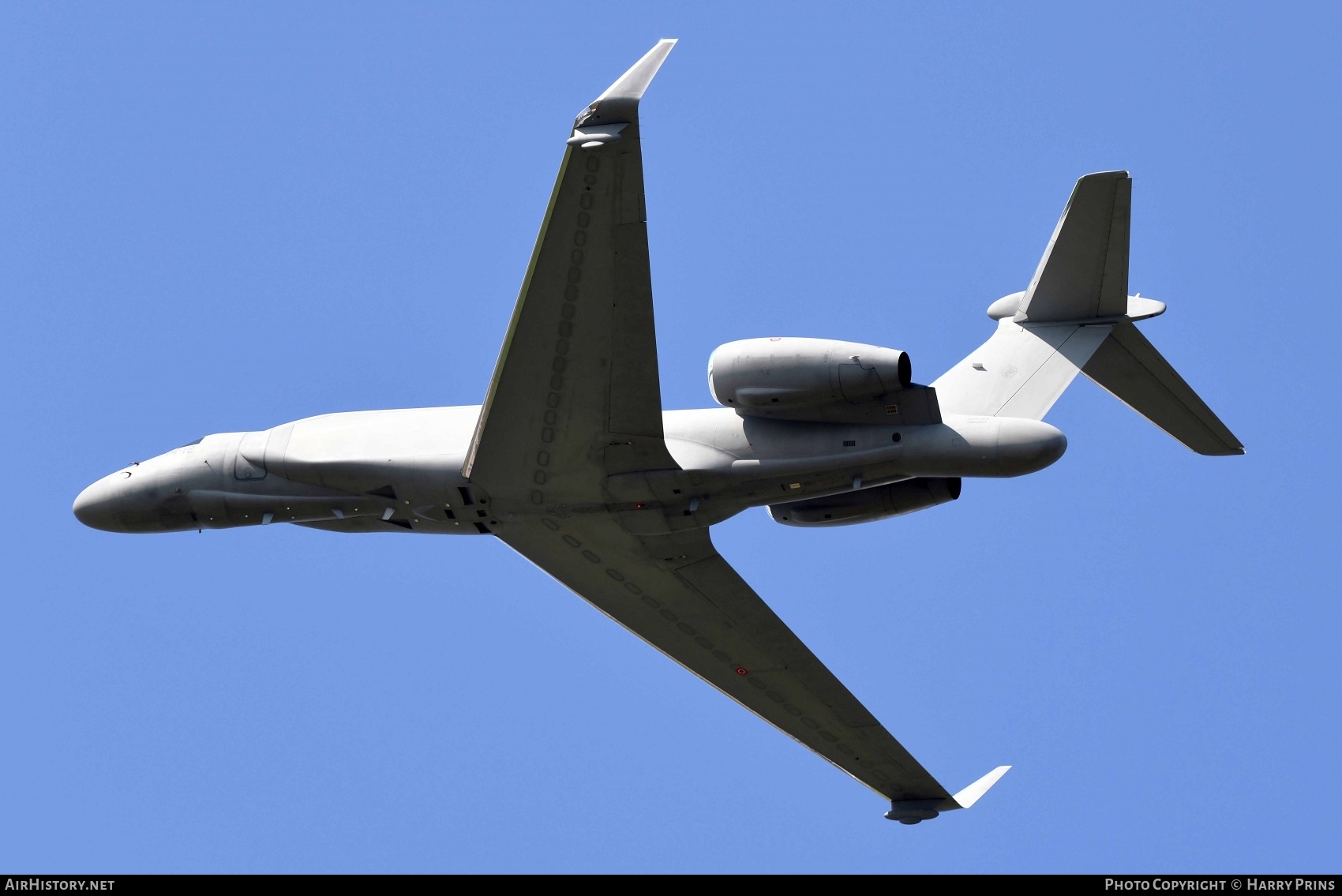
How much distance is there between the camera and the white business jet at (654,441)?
2627 cm

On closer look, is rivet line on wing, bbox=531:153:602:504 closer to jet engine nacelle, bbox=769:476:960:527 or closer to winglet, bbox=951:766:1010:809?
jet engine nacelle, bbox=769:476:960:527

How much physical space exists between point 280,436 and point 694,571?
736cm

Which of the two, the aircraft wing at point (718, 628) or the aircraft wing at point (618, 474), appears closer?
the aircraft wing at point (618, 474)

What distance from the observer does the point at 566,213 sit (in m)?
25.4

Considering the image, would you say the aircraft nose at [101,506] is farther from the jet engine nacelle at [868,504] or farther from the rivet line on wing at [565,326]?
the jet engine nacelle at [868,504]

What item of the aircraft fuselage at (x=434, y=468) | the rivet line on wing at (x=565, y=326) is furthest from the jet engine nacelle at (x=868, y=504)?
the rivet line on wing at (x=565, y=326)

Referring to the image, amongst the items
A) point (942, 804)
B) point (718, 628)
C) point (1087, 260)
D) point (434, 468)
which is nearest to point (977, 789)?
point (942, 804)

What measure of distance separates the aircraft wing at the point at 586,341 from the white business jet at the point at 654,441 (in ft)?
0.10

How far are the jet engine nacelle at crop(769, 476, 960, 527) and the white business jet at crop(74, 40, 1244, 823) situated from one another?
0.03m

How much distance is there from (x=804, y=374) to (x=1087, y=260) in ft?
19.4

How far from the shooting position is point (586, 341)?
87.2ft

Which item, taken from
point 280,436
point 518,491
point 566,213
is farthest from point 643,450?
point 280,436

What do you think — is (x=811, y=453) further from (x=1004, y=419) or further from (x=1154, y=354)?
(x=1154, y=354)

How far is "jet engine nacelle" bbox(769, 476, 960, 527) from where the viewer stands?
1153 inches
